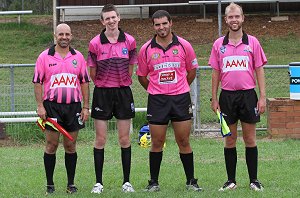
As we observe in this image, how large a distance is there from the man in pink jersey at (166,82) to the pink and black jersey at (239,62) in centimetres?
36

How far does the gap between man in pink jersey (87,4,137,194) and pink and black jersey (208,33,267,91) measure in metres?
0.96

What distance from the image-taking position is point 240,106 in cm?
767

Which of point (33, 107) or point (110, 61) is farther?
point (33, 107)

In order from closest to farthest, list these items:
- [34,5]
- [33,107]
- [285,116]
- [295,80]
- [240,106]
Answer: [240,106]
[295,80]
[285,116]
[33,107]
[34,5]

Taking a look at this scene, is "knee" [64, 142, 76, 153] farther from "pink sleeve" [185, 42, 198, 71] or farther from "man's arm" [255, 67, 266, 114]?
"man's arm" [255, 67, 266, 114]

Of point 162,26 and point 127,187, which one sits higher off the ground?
point 162,26

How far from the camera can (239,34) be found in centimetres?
769

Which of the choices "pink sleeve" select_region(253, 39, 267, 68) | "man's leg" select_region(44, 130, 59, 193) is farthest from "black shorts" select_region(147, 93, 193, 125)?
"man's leg" select_region(44, 130, 59, 193)

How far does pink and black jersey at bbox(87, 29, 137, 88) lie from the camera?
771 centimetres

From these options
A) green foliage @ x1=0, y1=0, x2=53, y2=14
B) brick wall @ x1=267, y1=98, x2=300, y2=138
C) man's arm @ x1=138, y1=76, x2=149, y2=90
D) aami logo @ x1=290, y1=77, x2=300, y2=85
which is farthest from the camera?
green foliage @ x1=0, y1=0, x2=53, y2=14

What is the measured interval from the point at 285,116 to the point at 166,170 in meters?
3.30

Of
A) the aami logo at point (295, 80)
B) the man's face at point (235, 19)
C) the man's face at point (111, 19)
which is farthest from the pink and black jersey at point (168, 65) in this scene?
the aami logo at point (295, 80)

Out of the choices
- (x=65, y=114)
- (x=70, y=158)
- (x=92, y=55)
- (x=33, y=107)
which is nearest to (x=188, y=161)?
(x=70, y=158)

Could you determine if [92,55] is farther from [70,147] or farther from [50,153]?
[50,153]
